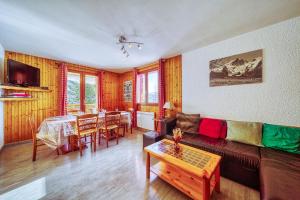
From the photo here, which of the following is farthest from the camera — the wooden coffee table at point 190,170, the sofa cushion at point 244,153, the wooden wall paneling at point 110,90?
the wooden wall paneling at point 110,90

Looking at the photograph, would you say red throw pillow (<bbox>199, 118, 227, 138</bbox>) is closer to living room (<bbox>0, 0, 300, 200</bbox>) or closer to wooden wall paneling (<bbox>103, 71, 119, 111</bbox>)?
living room (<bbox>0, 0, 300, 200</bbox>)

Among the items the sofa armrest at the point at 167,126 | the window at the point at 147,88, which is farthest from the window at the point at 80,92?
the sofa armrest at the point at 167,126

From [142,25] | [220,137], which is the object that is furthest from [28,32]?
[220,137]

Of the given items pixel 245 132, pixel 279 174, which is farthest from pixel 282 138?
pixel 279 174

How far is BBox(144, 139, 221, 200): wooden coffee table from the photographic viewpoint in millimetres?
1299

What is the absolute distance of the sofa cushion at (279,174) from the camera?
1018 millimetres

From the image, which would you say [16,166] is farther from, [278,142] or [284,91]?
[284,91]

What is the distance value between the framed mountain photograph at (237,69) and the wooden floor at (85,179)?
75.5 inches

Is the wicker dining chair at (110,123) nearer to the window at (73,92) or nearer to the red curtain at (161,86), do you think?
the red curtain at (161,86)

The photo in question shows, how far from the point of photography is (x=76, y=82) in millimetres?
4445

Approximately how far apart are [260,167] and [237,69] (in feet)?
6.09

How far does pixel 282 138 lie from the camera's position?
6.05 ft

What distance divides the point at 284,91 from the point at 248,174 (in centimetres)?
160

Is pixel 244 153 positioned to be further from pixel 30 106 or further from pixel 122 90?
pixel 30 106
